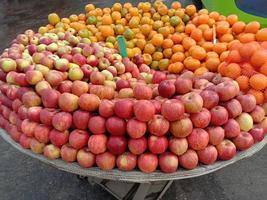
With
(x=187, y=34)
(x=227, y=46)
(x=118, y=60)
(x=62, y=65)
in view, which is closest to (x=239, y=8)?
(x=187, y=34)

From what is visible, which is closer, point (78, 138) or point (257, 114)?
point (78, 138)

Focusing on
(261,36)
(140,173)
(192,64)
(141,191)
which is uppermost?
(261,36)

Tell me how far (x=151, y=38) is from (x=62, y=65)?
1135 mm

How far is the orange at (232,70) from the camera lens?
2030mm

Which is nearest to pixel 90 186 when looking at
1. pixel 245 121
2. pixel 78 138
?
pixel 78 138

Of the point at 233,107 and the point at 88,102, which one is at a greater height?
the point at 88,102

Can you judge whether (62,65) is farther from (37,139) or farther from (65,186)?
(65,186)

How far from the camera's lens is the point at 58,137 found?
1749mm

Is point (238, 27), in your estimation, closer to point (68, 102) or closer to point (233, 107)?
point (233, 107)

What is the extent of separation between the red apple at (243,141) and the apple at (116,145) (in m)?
0.59

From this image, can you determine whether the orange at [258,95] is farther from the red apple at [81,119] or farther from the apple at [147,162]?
the red apple at [81,119]

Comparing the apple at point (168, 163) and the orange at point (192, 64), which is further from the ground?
the orange at point (192, 64)

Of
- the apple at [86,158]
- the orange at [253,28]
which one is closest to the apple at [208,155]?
the apple at [86,158]

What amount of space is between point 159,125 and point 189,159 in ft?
0.75
